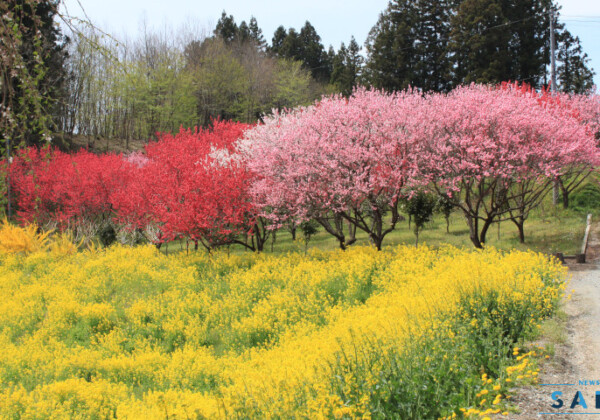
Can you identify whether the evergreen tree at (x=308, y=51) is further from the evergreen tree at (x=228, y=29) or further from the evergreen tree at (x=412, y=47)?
the evergreen tree at (x=412, y=47)

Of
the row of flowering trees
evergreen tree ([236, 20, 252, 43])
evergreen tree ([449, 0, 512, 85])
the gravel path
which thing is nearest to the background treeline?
evergreen tree ([449, 0, 512, 85])

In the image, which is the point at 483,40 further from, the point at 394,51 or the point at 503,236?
the point at 503,236

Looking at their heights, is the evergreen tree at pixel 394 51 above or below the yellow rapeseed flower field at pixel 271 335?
above

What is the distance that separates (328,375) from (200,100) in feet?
146

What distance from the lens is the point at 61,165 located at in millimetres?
21672

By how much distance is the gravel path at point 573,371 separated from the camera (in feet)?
15.0

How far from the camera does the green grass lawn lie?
16922 mm

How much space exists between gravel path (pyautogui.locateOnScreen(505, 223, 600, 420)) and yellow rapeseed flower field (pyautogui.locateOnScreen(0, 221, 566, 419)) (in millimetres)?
271

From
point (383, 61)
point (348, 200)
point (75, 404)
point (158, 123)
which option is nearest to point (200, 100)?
point (158, 123)

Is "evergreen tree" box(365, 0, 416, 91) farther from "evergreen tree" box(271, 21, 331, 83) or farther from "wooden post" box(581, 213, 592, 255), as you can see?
"wooden post" box(581, 213, 592, 255)

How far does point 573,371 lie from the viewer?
5.51 m

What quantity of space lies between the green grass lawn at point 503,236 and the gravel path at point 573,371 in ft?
28.3

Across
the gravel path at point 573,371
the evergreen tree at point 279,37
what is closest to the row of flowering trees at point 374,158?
the gravel path at point 573,371

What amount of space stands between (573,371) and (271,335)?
195 inches
